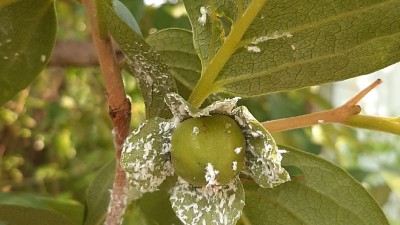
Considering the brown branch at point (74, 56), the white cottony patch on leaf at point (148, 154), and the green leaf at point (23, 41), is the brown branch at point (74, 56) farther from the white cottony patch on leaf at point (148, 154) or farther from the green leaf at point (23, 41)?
the white cottony patch on leaf at point (148, 154)

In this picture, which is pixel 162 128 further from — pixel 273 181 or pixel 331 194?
pixel 331 194

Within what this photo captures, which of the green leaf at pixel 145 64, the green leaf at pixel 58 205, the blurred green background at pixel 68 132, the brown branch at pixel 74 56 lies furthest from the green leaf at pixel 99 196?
the blurred green background at pixel 68 132

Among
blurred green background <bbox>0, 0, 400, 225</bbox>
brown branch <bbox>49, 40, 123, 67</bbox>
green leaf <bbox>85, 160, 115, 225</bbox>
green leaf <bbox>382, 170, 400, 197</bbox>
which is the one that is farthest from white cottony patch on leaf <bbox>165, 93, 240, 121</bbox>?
green leaf <bbox>382, 170, 400, 197</bbox>

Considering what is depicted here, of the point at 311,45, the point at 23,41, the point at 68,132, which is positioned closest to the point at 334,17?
the point at 311,45

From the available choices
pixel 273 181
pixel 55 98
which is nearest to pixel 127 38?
pixel 273 181

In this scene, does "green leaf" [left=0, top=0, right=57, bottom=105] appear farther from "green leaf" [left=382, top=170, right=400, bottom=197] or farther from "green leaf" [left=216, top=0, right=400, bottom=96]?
"green leaf" [left=382, top=170, right=400, bottom=197]

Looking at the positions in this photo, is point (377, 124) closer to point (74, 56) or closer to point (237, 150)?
point (237, 150)
